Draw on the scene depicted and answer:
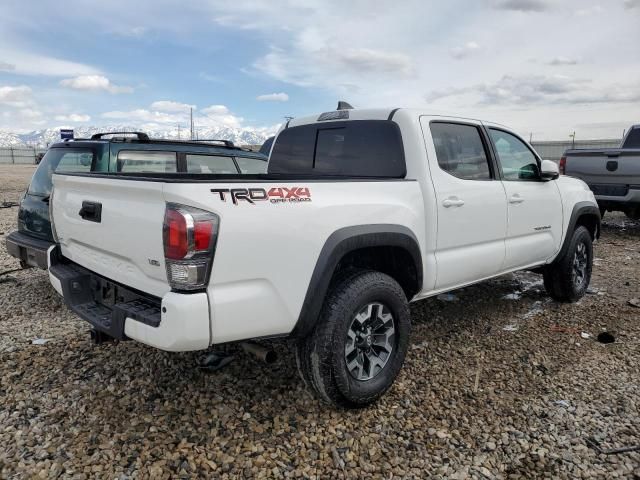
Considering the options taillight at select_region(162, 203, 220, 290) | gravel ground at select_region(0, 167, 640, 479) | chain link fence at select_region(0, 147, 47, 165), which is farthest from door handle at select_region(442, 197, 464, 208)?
chain link fence at select_region(0, 147, 47, 165)

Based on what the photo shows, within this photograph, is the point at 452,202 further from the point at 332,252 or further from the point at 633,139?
the point at 633,139

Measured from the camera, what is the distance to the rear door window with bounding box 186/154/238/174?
5.85 metres

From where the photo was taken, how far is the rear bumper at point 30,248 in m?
4.60

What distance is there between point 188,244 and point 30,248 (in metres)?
3.28

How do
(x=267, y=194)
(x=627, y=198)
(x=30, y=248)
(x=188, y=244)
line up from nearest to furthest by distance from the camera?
(x=188, y=244), (x=267, y=194), (x=30, y=248), (x=627, y=198)

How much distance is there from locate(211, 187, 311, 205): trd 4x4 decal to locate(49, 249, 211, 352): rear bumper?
48 cm

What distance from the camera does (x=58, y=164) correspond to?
16.6 feet

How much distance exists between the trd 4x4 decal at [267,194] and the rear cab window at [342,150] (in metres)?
1.09

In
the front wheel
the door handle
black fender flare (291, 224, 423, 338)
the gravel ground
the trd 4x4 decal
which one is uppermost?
the trd 4x4 decal

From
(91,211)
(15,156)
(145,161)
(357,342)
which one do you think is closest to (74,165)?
(145,161)

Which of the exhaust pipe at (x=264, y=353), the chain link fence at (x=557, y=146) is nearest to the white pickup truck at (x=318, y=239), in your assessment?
the exhaust pipe at (x=264, y=353)

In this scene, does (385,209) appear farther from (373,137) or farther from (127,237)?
(127,237)

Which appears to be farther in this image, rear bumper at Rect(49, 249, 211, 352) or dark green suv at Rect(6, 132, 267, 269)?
dark green suv at Rect(6, 132, 267, 269)

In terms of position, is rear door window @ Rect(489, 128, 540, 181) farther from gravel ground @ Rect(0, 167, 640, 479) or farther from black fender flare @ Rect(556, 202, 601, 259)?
gravel ground @ Rect(0, 167, 640, 479)
